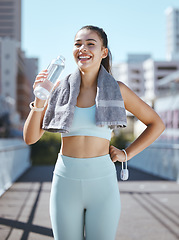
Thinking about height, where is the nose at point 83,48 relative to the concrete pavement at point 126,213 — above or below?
above

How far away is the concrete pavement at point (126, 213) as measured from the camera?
4.67 metres

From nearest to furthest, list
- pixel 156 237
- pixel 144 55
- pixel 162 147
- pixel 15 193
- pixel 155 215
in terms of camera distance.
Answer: pixel 156 237 < pixel 155 215 < pixel 15 193 < pixel 162 147 < pixel 144 55

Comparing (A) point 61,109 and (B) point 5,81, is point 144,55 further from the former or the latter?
(A) point 61,109

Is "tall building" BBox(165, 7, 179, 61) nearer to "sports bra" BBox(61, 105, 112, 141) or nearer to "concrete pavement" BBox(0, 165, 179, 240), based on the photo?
"concrete pavement" BBox(0, 165, 179, 240)

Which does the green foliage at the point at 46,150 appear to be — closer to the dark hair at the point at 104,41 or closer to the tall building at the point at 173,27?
the dark hair at the point at 104,41

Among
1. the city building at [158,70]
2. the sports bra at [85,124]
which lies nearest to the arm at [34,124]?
the sports bra at [85,124]

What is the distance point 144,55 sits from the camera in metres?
119

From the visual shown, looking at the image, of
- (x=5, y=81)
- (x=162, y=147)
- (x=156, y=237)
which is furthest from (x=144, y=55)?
(x=156, y=237)

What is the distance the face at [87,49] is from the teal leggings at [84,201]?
0.52 meters

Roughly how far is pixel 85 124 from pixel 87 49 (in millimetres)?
414

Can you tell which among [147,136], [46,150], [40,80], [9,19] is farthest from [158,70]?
[40,80]

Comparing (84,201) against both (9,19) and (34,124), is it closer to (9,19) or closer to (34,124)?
(34,124)

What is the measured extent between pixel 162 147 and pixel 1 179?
230 inches

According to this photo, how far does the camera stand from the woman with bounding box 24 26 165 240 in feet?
6.26
